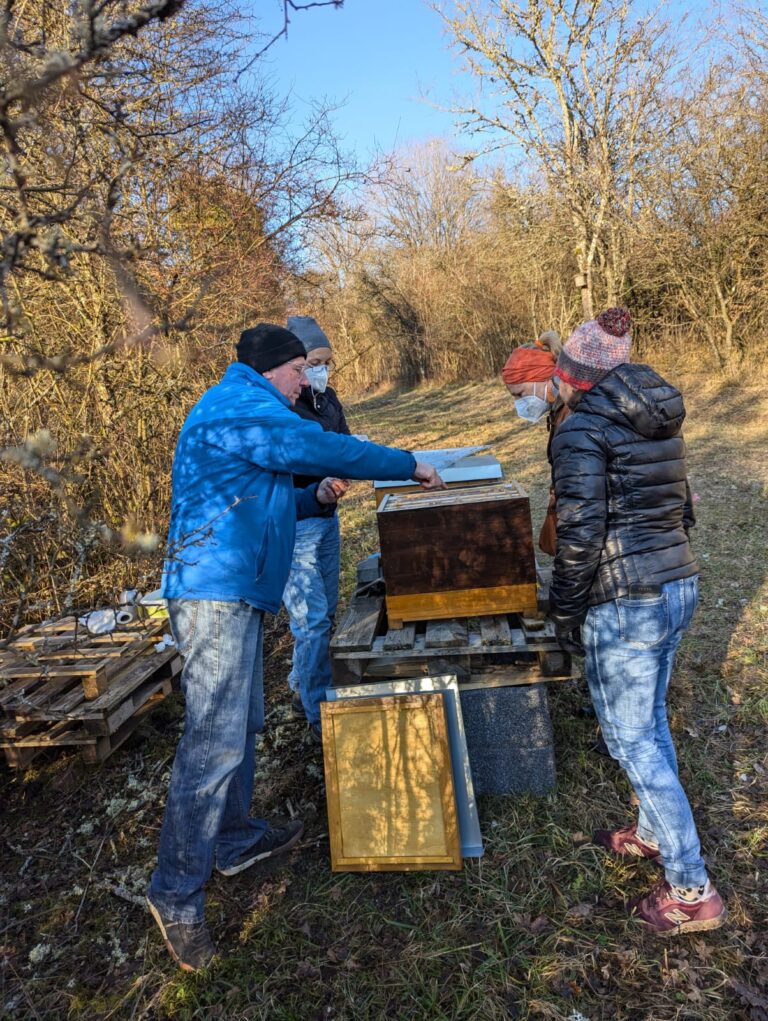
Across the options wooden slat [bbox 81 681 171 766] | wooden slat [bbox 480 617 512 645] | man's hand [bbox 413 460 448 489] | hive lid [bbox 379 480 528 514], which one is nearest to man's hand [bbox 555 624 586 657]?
wooden slat [bbox 480 617 512 645]

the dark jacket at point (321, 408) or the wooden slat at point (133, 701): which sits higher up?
the dark jacket at point (321, 408)

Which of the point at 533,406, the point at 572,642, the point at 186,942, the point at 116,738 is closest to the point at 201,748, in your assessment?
the point at 186,942

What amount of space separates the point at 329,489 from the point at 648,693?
184cm

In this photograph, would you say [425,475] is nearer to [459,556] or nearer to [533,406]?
[459,556]

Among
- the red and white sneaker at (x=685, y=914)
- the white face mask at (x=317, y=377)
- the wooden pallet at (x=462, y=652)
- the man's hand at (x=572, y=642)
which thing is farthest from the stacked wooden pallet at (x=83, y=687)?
the red and white sneaker at (x=685, y=914)

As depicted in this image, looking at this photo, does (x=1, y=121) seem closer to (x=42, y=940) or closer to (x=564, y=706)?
(x=42, y=940)

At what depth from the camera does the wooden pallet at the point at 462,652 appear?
9.75ft

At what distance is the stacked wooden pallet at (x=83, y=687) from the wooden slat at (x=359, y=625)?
3.14 feet

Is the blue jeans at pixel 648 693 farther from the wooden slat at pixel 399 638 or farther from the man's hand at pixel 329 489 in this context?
the man's hand at pixel 329 489

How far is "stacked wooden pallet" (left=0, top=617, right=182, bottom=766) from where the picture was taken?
348 cm

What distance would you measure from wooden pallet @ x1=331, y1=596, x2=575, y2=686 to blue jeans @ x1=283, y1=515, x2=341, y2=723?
518 millimetres

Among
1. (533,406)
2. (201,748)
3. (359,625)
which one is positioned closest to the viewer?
(201,748)

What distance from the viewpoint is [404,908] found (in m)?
2.69

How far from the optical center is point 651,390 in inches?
89.5
